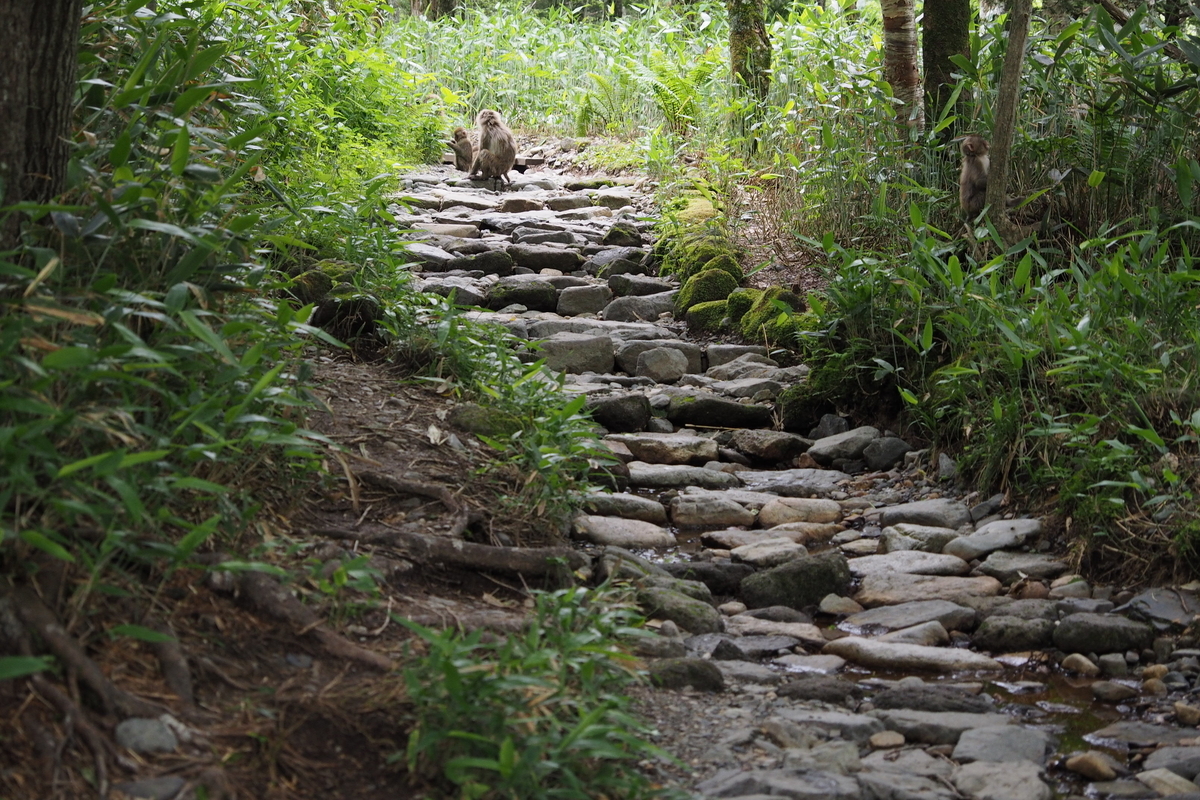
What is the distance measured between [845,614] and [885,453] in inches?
62.2

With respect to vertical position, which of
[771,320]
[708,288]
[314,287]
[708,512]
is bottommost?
[708,512]

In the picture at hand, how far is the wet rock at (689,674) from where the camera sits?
119 inches

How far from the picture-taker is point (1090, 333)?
4.45 metres

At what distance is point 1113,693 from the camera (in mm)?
3230

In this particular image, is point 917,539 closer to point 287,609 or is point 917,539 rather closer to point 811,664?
point 811,664

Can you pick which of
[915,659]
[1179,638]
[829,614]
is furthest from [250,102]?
[1179,638]

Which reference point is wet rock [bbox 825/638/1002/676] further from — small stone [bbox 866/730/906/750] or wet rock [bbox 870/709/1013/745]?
small stone [bbox 866/730/906/750]

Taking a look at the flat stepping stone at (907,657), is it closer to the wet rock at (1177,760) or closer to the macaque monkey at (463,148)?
the wet rock at (1177,760)

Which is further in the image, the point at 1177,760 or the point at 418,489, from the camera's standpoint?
the point at 418,489

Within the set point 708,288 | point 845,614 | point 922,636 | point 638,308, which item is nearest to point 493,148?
point 638,308

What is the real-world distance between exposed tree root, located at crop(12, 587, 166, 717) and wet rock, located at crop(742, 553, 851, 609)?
90.9 inches

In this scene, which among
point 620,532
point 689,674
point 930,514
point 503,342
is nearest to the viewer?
point 689,674

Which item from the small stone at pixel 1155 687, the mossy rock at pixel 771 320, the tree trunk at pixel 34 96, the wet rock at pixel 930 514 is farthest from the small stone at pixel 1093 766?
the mossy rock at pixel 771 320

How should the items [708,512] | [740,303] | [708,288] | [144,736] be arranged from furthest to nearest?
[708,288]
[740,303]
[708,512]
[144,736]
